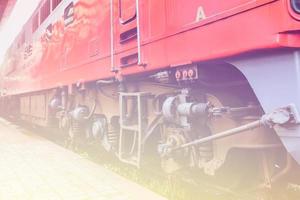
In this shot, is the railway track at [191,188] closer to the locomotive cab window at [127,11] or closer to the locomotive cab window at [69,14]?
the locomotive cab window at [127,11]

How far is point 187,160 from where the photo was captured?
3.25 metres

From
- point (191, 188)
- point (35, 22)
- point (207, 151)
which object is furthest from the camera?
point (35, 22)

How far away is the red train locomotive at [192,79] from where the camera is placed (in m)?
1.99

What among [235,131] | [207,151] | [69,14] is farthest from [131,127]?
[69,14]

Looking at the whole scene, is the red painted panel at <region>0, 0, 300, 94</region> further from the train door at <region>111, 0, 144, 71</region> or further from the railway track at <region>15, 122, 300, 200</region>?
the railway track at <region>15, 122, 300, 200</region>

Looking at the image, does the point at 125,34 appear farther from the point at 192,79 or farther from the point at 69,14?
the point at 69,14

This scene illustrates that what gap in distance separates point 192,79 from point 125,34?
1344mm

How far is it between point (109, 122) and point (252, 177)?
2322 millimetres

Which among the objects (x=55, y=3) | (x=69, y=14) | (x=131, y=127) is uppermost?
(x=55, y=3)

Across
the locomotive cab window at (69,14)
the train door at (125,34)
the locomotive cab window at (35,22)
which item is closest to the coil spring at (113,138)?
the train door at (125,34)

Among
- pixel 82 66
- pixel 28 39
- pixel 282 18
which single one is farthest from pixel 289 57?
pixel 28 39

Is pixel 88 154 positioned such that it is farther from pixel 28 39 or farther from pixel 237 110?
pixel 28 39

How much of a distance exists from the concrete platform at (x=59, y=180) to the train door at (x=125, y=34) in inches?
48.6

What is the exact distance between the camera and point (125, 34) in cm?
381
